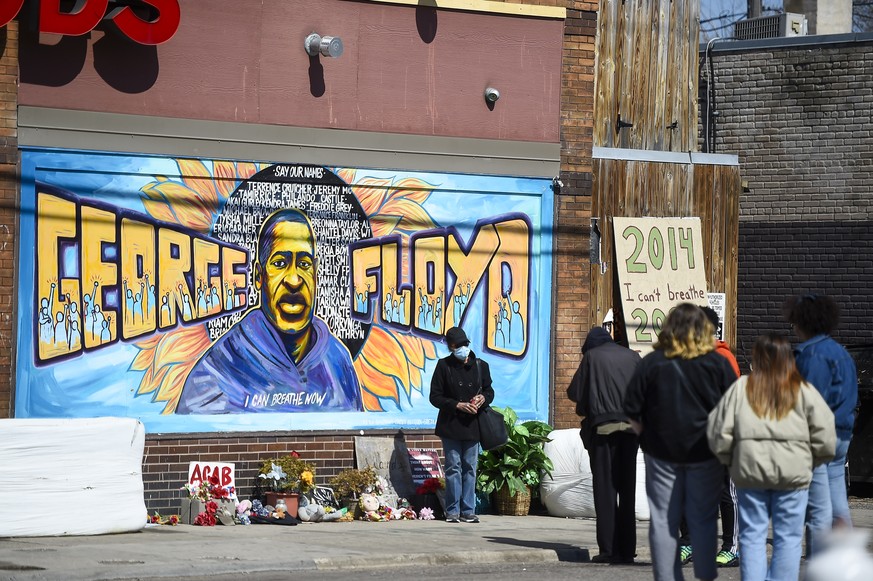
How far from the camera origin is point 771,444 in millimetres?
7211

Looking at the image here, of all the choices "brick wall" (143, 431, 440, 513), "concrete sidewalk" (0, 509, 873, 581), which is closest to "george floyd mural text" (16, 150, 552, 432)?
"brick wall" (143, 431, 440, 513)

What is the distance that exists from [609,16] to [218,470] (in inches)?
306

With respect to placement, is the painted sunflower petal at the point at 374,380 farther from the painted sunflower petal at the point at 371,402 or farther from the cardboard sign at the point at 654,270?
the cardboard sign at the point at 654,270

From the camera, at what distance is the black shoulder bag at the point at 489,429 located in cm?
1256

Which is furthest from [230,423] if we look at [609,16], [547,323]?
[609,16]

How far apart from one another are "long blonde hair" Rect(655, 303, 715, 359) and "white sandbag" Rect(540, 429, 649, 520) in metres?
5.37

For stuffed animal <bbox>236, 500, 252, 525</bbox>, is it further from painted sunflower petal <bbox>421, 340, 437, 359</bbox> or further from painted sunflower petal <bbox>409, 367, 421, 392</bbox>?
painted sunflower petal <bbox>421, 340, 437, 359</bbox>

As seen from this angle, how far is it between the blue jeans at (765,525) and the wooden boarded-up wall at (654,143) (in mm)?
7457

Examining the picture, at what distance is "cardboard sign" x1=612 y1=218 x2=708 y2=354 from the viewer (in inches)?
588

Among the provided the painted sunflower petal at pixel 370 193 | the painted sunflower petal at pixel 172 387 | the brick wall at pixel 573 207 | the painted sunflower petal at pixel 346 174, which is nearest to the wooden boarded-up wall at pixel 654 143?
the brick wall at pixel 573 207

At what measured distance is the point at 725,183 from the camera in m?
15.8

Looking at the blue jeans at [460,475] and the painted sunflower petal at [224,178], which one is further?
the painted sunflower petal at [224,178]

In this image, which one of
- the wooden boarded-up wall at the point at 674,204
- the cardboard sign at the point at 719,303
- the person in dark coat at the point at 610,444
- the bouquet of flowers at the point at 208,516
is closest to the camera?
the person in dark coat at the point at 610,444

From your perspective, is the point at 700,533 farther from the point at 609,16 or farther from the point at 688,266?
the point at 609,16
